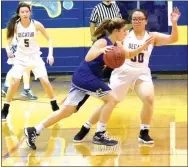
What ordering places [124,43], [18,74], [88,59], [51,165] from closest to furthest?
[51,165] < [88,59] < [124,43] < [18,74]

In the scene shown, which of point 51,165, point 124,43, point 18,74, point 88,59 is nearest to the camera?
point 51,165

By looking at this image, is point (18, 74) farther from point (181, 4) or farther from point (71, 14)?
point (181, 4)

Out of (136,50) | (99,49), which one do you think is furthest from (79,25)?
(99,49)

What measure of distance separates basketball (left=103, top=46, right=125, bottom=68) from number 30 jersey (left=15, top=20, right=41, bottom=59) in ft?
7.96

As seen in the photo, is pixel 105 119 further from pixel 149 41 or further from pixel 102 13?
pixel 102 13

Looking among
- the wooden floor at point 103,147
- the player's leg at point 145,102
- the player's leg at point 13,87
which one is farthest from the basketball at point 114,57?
the player's leg at point 13,87

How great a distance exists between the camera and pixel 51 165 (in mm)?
5633

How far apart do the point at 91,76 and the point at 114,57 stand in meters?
0.35

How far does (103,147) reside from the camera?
6.27 meters

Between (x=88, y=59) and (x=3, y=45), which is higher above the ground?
(x=88, y=59)

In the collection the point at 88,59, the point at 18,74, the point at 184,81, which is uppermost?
the point at 88,59

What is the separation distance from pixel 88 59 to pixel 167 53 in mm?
6221

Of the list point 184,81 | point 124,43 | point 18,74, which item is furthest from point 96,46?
point 184,81

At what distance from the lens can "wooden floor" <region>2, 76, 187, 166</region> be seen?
5754 millimetres
